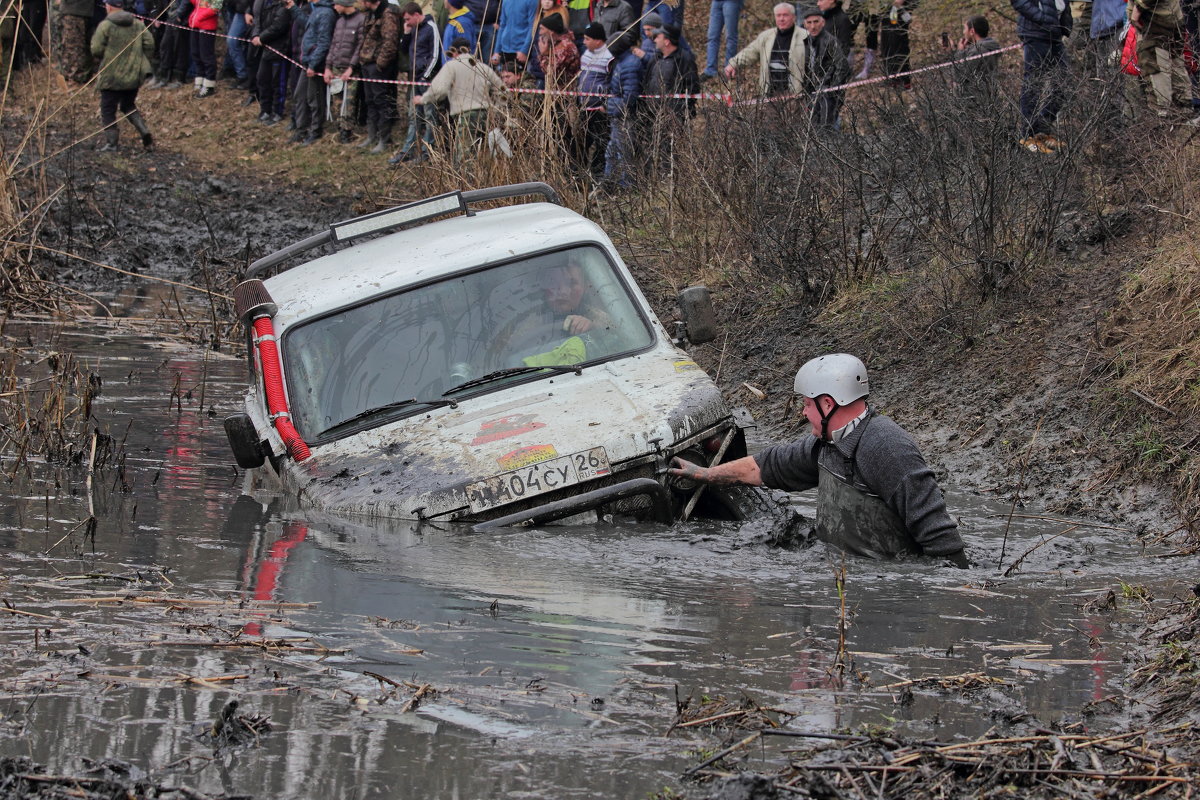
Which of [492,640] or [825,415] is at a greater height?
[825,415]

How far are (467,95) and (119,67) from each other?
10109mm

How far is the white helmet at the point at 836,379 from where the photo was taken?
6.27 metres

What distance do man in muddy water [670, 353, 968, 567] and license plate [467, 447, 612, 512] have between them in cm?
37

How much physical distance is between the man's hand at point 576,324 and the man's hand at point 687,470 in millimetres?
1122

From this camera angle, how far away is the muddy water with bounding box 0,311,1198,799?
3.98m

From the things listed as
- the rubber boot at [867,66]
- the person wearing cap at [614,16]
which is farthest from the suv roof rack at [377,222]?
the person wearing cap at [614,16]

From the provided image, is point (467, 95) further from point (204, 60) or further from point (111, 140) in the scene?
point (204, 60)

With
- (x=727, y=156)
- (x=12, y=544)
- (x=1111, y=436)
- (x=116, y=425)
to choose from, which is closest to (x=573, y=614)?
(x=12, y=544)

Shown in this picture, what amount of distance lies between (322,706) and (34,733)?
30.2 inches

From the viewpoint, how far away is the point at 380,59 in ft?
67.3

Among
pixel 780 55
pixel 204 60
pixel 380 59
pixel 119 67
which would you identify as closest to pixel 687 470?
pixel 780 55

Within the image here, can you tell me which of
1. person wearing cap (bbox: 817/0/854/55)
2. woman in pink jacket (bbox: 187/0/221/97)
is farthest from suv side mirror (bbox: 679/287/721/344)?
woman in pink jacket (bbox: 187/0/221/97)

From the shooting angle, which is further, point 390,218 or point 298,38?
point 298,38

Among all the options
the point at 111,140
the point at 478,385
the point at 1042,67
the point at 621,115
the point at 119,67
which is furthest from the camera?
the point at 111,140
